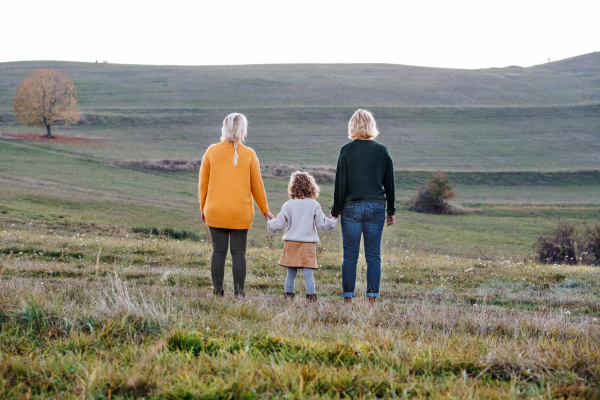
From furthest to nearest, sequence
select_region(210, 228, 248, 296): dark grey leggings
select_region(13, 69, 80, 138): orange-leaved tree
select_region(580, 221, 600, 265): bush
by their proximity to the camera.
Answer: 1. select_region(13, 69, 80, 138): orange-leaved tree
2. select_region(580, 221, 600, 265): bush
3. select_region(210, 228, 248, 296): dark grey leggings

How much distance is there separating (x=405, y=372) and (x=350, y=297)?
10.3 feet

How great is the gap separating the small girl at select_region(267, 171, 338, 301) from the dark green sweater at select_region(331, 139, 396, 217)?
42 centimetres

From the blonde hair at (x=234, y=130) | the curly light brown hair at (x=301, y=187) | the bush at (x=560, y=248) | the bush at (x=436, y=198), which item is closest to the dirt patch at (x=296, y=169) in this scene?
the bush at (x=436, y=198)

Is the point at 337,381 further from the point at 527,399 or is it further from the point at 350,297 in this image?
the point at 350,297

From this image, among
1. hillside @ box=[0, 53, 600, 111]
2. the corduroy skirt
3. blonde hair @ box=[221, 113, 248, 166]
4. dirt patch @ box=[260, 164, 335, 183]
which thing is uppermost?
hillside @ box=[0, 53, 600, 111]

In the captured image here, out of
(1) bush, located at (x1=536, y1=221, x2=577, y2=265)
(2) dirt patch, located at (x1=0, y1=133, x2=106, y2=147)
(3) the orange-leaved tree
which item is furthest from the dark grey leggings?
(3) the orange-leaved tree

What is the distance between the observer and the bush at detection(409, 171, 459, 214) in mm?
33344

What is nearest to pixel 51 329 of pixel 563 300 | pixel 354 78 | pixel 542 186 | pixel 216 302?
pixel 216 302

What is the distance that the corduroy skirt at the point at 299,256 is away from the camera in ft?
20.2

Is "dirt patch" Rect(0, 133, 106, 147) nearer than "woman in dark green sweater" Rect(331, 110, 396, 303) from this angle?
No

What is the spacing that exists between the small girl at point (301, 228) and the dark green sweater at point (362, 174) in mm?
421

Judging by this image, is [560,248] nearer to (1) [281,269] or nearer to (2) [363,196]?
(1) [281,269]

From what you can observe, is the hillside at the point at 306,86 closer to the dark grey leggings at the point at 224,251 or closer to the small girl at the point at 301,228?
the small girl at the point at 301,228

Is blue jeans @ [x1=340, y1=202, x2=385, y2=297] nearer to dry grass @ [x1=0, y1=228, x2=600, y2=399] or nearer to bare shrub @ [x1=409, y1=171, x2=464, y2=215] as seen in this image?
dry grass @ [x1=0, y1=228, x2=600, y2=399]
